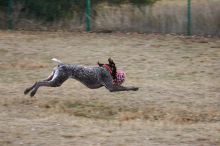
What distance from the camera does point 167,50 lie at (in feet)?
54.3

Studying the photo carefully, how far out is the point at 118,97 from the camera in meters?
11.1

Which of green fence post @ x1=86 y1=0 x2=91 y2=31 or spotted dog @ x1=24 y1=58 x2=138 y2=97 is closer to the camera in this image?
spotted dog @ x1=24 y1=58 x2=138 y2=97

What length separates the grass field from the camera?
8.45 metres

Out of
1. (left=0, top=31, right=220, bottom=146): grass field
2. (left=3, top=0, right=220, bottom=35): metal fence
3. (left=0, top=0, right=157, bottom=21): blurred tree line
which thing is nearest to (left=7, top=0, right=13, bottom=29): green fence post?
(left=3, top=0, right=220, bottom=35): metal fence

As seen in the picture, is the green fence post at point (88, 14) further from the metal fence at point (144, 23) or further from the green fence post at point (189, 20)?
the green fence post at point (189, 20)

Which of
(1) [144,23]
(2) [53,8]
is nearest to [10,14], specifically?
(2) [53,8]

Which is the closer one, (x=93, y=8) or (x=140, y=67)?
(x=140, y=67)

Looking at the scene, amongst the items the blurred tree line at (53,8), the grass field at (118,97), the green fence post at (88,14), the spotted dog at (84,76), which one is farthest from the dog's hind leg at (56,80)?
the blurred tree line at (53,8)

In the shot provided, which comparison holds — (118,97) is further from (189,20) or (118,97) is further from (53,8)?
(53,8)

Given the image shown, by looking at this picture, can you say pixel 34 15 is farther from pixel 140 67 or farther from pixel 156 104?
pixel 156 104

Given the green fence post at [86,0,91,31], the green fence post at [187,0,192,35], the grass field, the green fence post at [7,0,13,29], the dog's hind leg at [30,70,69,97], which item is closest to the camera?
the grass field

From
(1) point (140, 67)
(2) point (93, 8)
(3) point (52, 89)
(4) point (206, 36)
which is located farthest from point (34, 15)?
(3) point (52, 89)

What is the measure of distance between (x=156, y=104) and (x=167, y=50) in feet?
19.6

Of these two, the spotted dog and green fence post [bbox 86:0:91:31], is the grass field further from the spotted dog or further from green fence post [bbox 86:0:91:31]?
green fence post [bbox 86:0:91:31]
